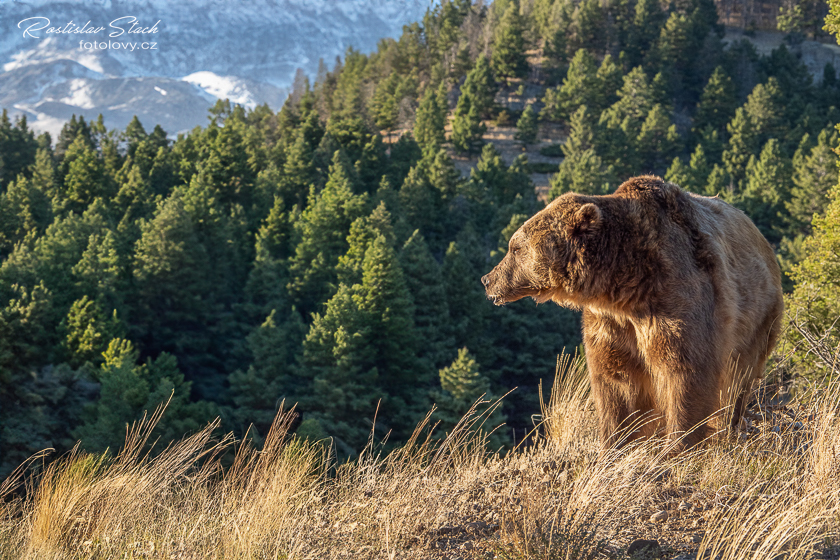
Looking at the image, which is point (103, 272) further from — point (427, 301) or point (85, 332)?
point (427, 301)

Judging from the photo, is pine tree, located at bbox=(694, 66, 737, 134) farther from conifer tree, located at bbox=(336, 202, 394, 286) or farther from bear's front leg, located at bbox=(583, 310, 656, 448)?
bear's front leg, located at bbox=(583, 310, 656, 448)

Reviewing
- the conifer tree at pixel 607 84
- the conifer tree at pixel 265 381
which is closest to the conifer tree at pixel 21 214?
the conifer tree at pixel 265 381

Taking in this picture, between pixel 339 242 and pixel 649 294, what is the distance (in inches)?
1685

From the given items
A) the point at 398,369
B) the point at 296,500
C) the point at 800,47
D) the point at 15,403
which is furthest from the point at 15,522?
the point at 800,47

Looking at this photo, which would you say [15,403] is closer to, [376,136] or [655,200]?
[655,200]

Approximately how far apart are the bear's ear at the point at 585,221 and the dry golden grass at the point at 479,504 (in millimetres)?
1137

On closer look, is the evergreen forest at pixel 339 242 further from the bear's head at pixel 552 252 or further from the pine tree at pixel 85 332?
the bear's head at pixel 552 252

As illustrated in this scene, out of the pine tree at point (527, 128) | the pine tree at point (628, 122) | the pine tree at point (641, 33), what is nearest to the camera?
the pine tree at point (628, 122)

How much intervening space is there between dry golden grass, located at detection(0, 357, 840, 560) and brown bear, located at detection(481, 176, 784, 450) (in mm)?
289

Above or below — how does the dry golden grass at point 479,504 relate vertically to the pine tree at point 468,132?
above

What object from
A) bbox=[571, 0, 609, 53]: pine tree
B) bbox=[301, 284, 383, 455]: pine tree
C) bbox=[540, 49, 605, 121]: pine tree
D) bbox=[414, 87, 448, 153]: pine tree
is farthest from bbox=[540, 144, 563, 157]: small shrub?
bbox=[301, 284, 383, 455]: pine tree

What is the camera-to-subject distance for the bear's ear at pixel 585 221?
12.0ft

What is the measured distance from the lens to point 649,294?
3.60 metres

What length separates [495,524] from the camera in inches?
130
